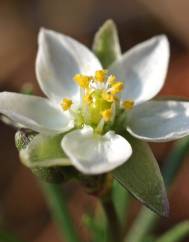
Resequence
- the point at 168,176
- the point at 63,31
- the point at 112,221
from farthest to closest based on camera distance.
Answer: the point at 63,31 → the point at 168,176 → the point at 112,221

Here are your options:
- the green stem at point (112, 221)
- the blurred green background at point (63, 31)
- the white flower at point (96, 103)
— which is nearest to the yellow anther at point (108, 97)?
the white flower at point (96, 103)

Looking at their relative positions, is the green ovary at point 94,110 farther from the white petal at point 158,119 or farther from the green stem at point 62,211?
the green stem at point 62,211

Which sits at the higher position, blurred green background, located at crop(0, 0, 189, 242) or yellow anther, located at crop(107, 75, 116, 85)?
yellow anther, located at crop(107, 75, 116, 85)

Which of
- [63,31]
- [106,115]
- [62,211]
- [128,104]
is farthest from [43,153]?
[63,31]

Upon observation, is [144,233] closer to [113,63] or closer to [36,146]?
[113,63]

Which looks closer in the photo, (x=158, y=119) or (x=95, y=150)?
(x=95, y=150)

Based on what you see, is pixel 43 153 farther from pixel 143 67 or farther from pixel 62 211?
pixel 62 211

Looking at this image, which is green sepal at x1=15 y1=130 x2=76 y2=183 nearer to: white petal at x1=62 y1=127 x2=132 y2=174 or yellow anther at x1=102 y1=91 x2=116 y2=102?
white petal at x1=62 y1=127 x2=132 y2=174

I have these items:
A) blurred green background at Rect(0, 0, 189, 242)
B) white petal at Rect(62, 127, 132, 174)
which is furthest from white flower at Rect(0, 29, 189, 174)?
blurred green background at Rect(0, 0, 189, 242)
